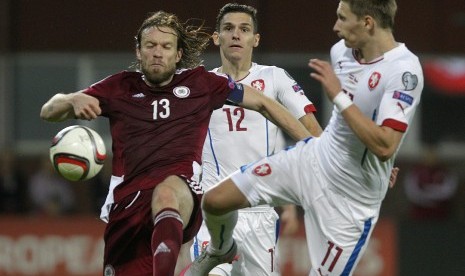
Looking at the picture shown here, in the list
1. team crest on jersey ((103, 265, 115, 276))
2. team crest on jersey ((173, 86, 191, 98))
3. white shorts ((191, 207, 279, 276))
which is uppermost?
team crest on jersey ((173, 86, 191, 98))

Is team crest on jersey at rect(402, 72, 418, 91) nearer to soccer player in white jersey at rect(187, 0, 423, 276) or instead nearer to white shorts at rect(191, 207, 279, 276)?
soccer player in white jersey at rect(187, 0, 423, 276)

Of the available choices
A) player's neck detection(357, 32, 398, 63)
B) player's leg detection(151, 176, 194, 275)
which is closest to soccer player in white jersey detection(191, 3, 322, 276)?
player's leg detection(151, 176, 194, 275)

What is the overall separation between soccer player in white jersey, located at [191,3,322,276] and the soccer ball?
4.21ft

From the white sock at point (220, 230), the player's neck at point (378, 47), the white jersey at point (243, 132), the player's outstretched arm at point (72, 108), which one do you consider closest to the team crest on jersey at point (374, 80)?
the player's neck at point (378, 47)

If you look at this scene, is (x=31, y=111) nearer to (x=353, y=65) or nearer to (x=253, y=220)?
(x=253, y=220)

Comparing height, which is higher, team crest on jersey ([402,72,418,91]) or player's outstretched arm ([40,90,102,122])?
team crest on jersey ([402,72,418,91])

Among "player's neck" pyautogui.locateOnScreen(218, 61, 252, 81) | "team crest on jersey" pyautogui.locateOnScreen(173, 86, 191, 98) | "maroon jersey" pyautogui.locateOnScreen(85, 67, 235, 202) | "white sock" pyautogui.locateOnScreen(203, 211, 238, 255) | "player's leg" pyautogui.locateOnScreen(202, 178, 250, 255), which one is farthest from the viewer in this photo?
"player's neck" pyautogui.locateOnScreen(218, 61, 252, 81)

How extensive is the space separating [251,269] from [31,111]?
681 centimetres

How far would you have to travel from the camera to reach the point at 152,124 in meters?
6.19

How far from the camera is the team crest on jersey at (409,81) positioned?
213 inches

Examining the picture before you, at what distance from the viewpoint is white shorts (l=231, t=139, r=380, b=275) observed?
566 cm

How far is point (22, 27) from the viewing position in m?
13.4

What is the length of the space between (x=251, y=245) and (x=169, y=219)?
154cm

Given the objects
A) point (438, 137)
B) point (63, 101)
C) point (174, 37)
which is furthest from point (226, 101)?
point (438, 137)
